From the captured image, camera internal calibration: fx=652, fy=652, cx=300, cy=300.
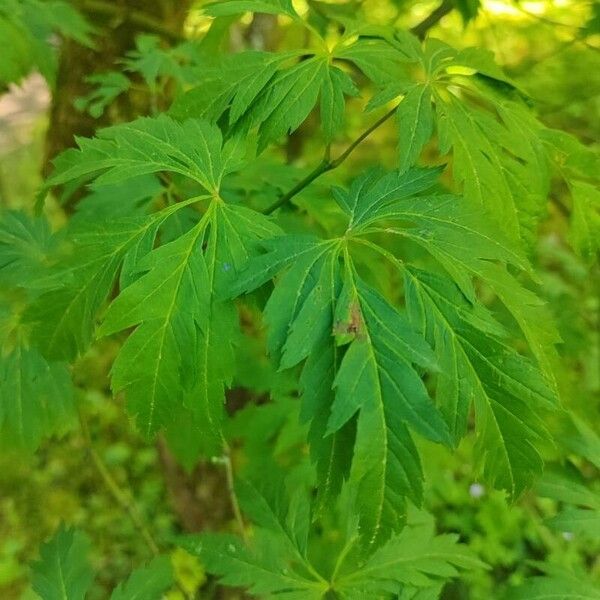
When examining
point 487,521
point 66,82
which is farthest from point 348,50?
point 487,521

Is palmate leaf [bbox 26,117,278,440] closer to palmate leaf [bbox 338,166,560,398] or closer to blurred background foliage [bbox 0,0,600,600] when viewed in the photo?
palmate leaf [bbox 338,166,560,398]

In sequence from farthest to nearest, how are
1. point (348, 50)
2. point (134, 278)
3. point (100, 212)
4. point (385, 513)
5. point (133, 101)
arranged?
point (133, 101)
point (100, 212)
point (348, 50)
point (134, 278)
point (385, 513)

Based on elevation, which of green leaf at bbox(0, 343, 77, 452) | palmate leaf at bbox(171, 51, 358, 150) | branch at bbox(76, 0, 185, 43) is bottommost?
green leaf at bbox(0, 343, 77, 452)

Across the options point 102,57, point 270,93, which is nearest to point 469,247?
point 270,93

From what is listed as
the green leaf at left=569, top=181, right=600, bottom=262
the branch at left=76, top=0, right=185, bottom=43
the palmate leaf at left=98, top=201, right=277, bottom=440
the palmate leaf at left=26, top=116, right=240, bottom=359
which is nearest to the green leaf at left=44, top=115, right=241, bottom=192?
the palmate leaf at left=26, top=116, right=240, bottom=359

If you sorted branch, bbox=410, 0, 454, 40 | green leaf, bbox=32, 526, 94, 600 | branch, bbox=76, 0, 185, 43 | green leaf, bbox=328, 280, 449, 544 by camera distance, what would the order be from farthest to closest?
branch, bbox=76, 0, 185, 43, branch, bbox=410, 0, 454, 40, green leaf, bbox=32, 526, 94, 600, green leaf, bbox=328, 280, 449, 544

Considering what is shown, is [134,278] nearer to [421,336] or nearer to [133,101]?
[421,336]

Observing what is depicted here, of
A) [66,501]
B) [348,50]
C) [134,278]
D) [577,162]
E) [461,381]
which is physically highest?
[348,50]
